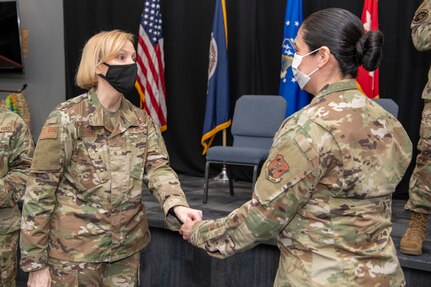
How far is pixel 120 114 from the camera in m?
1.93

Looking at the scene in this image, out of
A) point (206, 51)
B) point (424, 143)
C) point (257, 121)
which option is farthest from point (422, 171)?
point (206, 51)

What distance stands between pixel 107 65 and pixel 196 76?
171 inches

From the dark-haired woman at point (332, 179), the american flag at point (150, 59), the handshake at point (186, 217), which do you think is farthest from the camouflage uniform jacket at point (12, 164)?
the american flag at point (150, 59)

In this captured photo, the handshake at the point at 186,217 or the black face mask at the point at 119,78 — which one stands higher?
the black face mask at the point at 119,78

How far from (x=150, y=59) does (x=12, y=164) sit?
3.80 m

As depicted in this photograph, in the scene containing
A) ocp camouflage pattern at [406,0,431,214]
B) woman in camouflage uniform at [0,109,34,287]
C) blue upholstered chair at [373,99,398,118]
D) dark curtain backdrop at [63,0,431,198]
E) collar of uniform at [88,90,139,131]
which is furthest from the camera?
dark curtain backdrop at [63,0,431,198]

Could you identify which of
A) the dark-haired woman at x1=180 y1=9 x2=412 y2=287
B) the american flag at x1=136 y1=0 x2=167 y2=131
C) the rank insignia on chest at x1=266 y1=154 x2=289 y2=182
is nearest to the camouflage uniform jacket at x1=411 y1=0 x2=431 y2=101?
the dark-haired woman at x1=180 y1=9 x2=412 y2=287

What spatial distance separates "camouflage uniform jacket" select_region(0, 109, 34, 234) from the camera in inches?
86.6

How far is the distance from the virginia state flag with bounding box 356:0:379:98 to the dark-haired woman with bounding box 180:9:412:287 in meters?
3.31

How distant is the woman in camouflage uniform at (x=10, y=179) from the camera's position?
2.20 m

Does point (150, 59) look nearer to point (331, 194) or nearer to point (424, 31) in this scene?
point (424, 31)

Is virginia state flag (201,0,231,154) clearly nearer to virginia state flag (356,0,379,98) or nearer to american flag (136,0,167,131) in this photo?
american flag (136,0,167,131)

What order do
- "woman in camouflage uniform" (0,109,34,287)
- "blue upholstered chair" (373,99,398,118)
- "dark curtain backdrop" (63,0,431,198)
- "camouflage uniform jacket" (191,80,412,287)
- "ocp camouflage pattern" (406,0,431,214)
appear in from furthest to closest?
"dark curtain backdrop" (63,0,431,198) < "blue upholstered chair" (373,99,398,118) < "ocp camouflage pattern" (406,0,431,214) < "woman in camouflage uniform" (0,109,34,287) < "camouflage uniform jacket" (191,80,412,287)

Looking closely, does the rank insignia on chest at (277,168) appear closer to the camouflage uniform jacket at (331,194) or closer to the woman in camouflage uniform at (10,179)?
the camouflage uniform jacket at (331,194)
